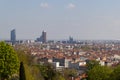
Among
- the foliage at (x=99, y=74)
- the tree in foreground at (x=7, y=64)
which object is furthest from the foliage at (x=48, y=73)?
the tree in foreground at (x=7, y=64)

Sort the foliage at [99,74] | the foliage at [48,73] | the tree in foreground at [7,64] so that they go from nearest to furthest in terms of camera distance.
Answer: the tree in foreground at [7,64]
the foliage at [99,74]
the foliage at [48,73]

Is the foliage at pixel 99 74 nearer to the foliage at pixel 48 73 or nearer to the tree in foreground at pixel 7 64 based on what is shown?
the foliage at pixel 48 73

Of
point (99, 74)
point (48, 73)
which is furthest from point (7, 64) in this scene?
point (99, 74)

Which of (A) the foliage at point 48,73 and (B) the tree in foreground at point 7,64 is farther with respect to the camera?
(A) the foliage at point 48,73

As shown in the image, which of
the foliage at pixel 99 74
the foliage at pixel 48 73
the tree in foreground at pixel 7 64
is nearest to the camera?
the tree in foreground at pixel 7 64

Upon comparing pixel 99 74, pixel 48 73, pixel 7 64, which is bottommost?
pixel 48 73

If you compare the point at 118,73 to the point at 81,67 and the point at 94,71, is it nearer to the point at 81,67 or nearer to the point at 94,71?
the point at 94,71

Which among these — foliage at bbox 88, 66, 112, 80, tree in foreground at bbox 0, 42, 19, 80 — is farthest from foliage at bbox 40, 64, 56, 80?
tree in foreground at bbox 0, 42, 19, 80

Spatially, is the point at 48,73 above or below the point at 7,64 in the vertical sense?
below

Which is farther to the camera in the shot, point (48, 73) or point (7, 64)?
point (48, 73)

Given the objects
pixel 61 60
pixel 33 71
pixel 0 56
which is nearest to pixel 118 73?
pixel 33 71

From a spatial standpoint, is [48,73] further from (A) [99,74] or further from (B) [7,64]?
(B) [7,64]
